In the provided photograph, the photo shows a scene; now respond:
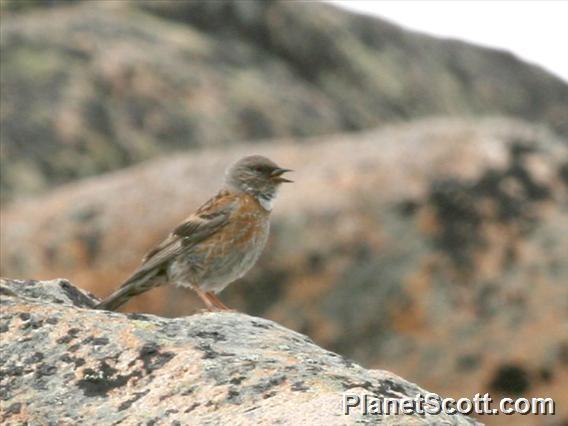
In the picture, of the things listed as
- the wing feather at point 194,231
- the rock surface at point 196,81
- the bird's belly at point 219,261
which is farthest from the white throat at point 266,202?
the rock surface at point 196,81

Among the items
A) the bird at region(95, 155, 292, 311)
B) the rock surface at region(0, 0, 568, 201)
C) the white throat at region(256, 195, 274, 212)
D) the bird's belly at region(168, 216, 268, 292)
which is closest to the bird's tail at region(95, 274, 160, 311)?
the bird at region(95, 155, 292, 311)

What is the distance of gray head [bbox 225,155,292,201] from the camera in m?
10.3

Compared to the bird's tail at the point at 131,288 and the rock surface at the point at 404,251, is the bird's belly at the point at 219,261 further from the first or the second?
the rock surface at the point at 404,251

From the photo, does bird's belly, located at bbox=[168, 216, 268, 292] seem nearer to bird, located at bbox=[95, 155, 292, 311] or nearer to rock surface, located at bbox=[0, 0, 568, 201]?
bird, located at bbox=[95, 155, 292, 311]

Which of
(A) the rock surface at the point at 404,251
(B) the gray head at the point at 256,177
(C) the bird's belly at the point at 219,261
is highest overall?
(A) the rock surface at the point at 404,251

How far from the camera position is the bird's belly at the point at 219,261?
9.60 meters

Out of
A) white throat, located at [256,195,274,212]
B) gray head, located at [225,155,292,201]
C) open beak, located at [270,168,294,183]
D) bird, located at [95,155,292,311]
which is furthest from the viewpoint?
open beak, located at [270,168,294,183]

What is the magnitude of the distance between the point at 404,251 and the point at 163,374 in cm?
716

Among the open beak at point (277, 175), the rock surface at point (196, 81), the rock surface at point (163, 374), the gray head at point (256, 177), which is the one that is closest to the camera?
the rock surface at point (163, 374)

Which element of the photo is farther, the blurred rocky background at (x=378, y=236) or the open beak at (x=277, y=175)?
the blurred rocky background at (x=378, y=236)

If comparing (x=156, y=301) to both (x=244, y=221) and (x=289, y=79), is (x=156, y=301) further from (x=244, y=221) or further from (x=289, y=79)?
(x=289, y=79)

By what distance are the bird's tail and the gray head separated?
1062 mm

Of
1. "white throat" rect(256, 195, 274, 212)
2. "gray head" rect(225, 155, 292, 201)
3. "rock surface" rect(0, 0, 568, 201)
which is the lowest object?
"white throat" rect(256, 195, 274, 212)

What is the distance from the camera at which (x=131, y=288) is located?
9062 mm
